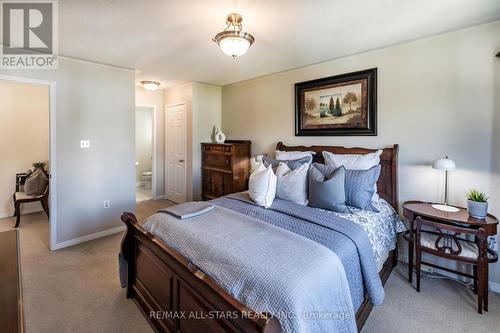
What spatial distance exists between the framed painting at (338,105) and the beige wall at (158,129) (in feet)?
10.8

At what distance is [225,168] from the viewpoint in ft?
14.0

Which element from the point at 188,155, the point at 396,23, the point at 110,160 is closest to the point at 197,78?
the point at 188,155

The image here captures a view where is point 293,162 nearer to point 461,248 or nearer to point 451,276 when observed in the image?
point 461,248

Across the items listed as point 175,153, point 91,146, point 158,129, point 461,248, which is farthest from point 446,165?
point 158,129

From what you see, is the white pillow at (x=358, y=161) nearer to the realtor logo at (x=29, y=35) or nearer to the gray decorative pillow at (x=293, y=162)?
the gray decorative pillow at (x=293, y=162)

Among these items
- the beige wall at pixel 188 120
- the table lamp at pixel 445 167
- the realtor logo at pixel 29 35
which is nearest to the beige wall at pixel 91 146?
the realtor logo at pixel 29 35

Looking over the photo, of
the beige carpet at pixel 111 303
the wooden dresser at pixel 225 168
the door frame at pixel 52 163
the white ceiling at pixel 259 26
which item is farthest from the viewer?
the wooden dresser at pixel 225 168

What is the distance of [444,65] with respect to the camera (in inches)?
99.3

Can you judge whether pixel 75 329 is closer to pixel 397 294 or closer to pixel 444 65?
pixel 397 294

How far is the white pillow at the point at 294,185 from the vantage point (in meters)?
2.59

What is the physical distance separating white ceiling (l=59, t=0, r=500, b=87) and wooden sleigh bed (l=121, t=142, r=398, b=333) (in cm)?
181

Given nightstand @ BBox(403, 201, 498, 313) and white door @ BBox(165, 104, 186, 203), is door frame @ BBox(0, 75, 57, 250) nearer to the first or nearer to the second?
white door @ BBox(165, 104, 186, 203)

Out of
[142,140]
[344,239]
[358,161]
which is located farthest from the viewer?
[142,140]

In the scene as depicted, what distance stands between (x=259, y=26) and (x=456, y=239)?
8.69ft
